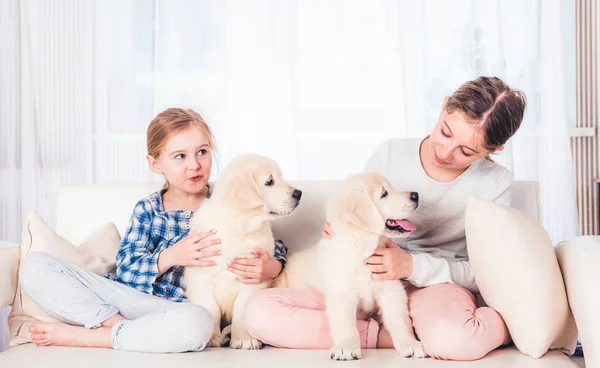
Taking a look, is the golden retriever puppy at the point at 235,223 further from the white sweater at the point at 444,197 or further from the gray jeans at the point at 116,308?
the white sweater at the point at 444,197

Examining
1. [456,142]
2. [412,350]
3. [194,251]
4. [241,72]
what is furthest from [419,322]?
[241,72]

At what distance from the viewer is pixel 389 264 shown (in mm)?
→ 1776

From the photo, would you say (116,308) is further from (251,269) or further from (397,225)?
(397,225)

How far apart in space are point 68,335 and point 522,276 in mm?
1150

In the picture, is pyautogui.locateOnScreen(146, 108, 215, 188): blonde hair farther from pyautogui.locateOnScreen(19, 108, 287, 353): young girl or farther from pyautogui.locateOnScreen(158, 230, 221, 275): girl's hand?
pyautogui.locateOnScreen(158, 230, 221, 275): girl's hand

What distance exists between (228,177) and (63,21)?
7.19 ft

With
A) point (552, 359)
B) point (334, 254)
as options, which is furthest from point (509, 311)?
point (334, 254)

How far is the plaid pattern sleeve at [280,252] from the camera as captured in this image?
6.65ft

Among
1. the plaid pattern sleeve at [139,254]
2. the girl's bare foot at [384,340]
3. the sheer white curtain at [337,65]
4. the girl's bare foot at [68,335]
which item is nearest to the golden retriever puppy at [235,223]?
the plaid pattern sleeve at [139,254]

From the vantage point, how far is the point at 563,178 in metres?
3.68

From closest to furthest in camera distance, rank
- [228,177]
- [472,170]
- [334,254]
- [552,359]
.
A: [552,359] → [334,254] → [228,177] → [472,170]

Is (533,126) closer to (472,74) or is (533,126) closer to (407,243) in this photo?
(472,74)

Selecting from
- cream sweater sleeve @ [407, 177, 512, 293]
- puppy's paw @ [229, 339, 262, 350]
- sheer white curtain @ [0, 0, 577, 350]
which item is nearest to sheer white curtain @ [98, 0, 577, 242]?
sheer white curtain @ [0, 0, 577, 350]

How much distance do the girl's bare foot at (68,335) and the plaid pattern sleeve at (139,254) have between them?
197 millimetres
